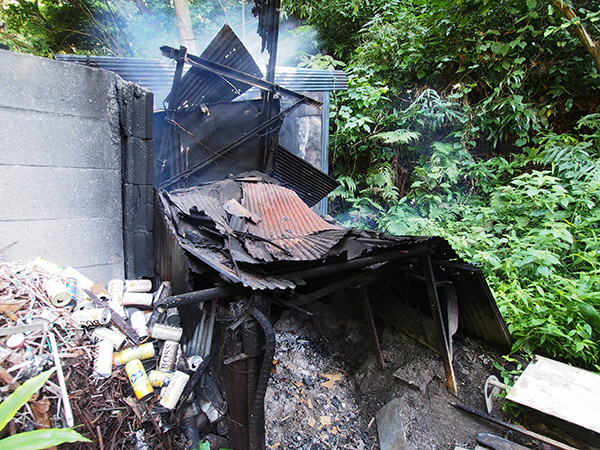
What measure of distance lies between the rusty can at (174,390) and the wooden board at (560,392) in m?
4.03

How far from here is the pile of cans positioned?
3.14 meters

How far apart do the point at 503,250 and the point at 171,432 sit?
6643mm

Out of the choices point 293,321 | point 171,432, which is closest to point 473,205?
point 293,321

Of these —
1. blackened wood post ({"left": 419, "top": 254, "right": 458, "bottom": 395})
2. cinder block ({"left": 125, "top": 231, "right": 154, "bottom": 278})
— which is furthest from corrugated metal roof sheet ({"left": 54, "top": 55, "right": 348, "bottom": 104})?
blackened wood post ({"left": 419, "top": 254, "right": 458, "bottom": 395})

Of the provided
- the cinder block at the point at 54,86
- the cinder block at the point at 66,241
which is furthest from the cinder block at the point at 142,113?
the cinder block at the point at 66,241

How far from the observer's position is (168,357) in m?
3.46

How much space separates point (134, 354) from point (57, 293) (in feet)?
3.27

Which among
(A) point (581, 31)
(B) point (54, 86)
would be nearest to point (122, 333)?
(B) point (54, 86)

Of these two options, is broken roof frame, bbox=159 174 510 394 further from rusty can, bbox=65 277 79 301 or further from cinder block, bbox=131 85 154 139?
rusty can, bbox=65 277 79 301

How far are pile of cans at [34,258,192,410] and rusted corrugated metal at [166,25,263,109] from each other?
2991 millimetres

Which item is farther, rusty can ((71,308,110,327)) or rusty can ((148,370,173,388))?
rusty can ((148,370,173,388))

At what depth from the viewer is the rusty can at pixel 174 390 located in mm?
3258

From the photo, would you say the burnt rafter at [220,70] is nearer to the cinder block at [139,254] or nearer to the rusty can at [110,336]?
the cinder block at [139,254]

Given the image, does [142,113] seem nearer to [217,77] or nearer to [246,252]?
[217,77]
